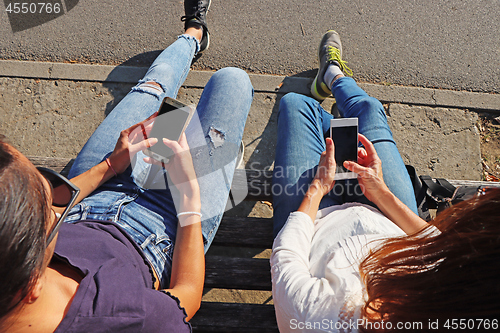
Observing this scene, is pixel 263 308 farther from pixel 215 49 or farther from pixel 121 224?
pixel 215 49

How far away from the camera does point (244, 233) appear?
5.54 feet

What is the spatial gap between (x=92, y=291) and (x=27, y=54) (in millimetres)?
2949

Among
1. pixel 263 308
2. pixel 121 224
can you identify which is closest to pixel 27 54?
pixel 121 224

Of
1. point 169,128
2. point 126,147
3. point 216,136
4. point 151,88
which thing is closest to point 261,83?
point 151,88

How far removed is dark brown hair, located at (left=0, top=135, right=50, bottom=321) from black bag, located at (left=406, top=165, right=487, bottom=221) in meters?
1.84

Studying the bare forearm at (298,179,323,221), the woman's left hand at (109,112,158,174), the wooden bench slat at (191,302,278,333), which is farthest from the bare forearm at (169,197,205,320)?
the bare forearm at (298,179,323,221)

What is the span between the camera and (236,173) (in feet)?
5.91

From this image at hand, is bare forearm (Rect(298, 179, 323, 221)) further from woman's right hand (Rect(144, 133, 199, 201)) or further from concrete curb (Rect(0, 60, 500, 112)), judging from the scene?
concrete curb (Rect(0, 60, 500, 112))

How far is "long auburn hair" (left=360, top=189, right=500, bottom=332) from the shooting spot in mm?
767

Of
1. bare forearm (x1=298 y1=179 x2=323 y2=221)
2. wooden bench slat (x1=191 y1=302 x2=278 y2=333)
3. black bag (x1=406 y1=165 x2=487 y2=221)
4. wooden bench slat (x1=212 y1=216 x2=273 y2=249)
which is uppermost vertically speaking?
black bag (x1=406 y1=165 x2=487 y2=221)

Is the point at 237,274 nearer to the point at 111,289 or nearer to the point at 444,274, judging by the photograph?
the point at 111,289

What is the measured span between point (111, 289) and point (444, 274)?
3.42ft

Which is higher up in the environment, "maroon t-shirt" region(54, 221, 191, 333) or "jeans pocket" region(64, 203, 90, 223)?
"jeans pocket" region(64, 203, 90, 223)

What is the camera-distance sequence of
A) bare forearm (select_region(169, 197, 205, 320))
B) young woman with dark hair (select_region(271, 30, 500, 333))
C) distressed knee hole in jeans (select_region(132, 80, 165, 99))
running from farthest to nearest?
distressed knee hole in jeans (select_region(132, 80, 165, 99)) < bare forearm (select_region(169, 197, 205, 320)) < young woman with dark hair (select_region(271, 30, 500, 333))
